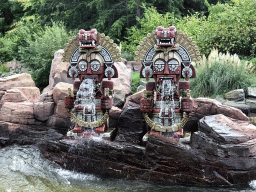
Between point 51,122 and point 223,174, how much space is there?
4047 millimetres

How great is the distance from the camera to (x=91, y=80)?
217 inches

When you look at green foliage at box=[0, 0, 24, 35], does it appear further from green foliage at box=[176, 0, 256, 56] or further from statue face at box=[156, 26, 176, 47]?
statue face at box=[156, 26, 176, 47]

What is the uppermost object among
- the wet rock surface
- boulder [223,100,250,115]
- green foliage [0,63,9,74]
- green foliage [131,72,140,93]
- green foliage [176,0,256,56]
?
green foliage [176,0,256,56]

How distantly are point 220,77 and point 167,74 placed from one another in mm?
2552

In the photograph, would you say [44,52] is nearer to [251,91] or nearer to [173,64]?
[173,64]

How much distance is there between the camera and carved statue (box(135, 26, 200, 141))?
16.5 feet

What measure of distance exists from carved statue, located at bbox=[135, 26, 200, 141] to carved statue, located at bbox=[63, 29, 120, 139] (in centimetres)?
66

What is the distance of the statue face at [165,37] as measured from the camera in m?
4.92

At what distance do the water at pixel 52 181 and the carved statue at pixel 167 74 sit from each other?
98cm

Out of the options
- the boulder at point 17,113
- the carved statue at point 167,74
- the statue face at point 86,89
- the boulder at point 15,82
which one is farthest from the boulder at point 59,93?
the carved statue at point 167,74

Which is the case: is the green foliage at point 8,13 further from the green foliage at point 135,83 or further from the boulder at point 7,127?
the boulder at point 7,127

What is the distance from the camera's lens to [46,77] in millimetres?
10883

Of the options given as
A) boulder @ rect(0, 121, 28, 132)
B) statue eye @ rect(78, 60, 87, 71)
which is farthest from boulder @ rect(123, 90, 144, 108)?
boulder @ rect(0, 121, 28, 132)

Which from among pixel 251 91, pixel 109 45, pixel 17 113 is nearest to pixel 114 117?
pixel 109 45
